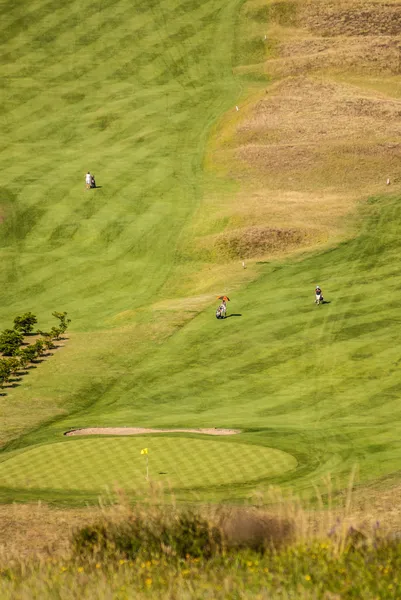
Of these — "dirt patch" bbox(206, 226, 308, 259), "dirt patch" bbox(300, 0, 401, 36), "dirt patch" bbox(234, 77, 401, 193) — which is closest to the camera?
"dirt patch" bbox(206, 226, 308, 259)

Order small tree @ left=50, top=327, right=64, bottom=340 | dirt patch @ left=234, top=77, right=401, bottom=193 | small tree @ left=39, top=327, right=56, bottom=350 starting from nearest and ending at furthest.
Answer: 1. small tree @ left=39, top=327, right=56, bottom=350
2. small tree @ left=50, top=327, right=64, bottom=340
3. dirt patch @ left=234, top=77, right=401, bottom=193

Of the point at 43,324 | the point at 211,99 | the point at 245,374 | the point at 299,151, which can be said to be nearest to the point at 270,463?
the point at 245,374

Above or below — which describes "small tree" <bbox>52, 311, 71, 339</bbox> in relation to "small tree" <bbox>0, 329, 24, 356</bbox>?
above

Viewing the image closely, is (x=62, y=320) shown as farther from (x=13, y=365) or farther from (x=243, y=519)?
(x=243, y=519)

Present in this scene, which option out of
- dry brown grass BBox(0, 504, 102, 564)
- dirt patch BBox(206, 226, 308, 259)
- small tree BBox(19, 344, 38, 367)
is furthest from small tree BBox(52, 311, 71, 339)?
dry brown grass BBox(0, 504, 102, 564)

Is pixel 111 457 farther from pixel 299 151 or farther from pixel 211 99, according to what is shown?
pixel 211 99

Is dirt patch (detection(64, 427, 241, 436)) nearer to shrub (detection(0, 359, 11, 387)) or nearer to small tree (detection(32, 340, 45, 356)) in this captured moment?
shrub (detection(0, 359, 11, 387))

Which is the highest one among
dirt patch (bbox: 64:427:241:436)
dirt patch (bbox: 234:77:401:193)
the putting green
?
dirt patch (bbox: 234:77:401:193)

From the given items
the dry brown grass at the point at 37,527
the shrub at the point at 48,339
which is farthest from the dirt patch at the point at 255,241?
the dry brown grass at the point at 37,527
